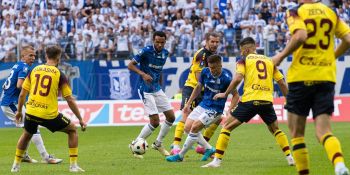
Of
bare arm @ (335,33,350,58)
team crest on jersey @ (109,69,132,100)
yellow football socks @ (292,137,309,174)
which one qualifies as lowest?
team crest on jersey @ (109,69,132,100)

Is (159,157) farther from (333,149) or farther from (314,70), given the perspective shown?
(333,149)

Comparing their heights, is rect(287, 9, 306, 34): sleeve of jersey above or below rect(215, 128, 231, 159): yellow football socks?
above

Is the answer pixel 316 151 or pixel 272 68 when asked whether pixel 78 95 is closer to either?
pixel 316 151

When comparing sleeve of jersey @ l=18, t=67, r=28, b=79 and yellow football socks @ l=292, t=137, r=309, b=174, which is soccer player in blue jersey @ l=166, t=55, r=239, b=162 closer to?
sleeve of jersey @ l=18, t=67, r=28, b=79

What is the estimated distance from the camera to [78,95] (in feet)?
108

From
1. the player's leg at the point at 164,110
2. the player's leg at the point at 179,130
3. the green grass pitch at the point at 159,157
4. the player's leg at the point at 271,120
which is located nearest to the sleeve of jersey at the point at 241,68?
the player's leg at the point at 271,120

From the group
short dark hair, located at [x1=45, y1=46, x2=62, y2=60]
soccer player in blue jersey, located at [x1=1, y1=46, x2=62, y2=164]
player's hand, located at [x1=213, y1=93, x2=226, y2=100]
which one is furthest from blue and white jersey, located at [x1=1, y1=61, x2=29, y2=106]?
player's hand, located at [x1=213, y1=93, x2=226, y2=100]

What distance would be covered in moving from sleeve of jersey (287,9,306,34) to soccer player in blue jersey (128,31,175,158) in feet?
21.8

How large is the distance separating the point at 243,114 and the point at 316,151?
4.07 m

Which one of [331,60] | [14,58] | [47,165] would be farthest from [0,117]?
[331,60]

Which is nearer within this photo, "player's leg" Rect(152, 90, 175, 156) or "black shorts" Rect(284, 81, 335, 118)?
"black shorts" Rect(284, 81, 335, 118)

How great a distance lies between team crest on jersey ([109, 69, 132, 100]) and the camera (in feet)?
108

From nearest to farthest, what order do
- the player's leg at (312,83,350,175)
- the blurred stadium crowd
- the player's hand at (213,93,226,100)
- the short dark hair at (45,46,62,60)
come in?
the player's leg at (312,83,350,175) < the short dark hair at (45,46,62,60) < the player's hand at (213,93,226,100) < the blurred stadium crowd

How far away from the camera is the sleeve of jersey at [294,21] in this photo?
9.83m
